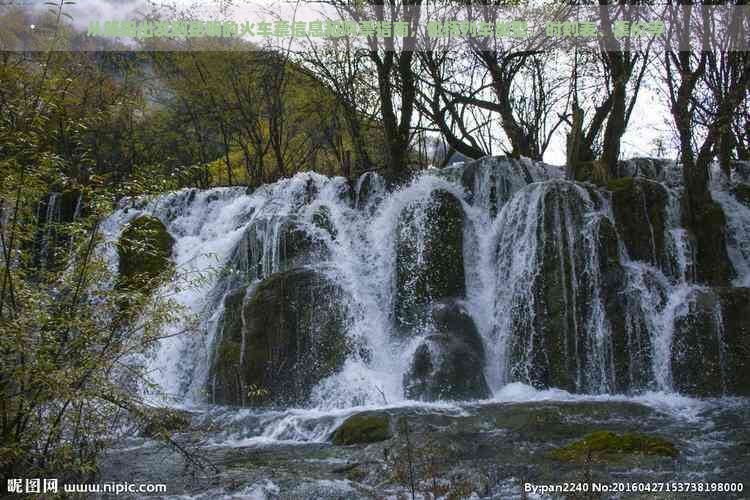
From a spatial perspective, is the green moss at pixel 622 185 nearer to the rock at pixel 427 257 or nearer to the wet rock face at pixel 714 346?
the wet rock face at pixel 714 346

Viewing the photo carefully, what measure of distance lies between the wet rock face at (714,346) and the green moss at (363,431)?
4.76 meters

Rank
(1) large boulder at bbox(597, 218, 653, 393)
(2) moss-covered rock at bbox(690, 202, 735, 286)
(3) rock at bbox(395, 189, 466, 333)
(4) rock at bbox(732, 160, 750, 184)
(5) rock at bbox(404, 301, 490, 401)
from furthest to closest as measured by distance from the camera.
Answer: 1. (4) rock at bbox(732, 160, 750, 184)
2. (3) rock at bbox(395, 189, 466, 333)
3. (2) moss-covered rock at bbox(690, 202, 735, 286)
4. (1) large boulder at bbox(597, 218, 653, 393)
5. (5) rock at bbox(404, 301, 490, 401)

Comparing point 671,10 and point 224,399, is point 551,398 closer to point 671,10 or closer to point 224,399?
point 224,399

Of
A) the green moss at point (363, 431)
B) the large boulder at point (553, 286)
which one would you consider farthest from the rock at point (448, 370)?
the green moss at point (363, 431)

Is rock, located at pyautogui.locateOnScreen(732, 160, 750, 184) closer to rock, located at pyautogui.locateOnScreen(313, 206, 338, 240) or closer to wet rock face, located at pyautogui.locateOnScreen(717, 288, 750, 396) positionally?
wet rock face, located at pyautogui.locateOnScreen(717, 288, 750, 396)

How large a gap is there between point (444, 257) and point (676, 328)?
4.01 metres

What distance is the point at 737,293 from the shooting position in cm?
1016

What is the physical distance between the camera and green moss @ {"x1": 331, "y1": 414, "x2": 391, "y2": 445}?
775 cm

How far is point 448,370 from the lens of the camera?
33.3 feet

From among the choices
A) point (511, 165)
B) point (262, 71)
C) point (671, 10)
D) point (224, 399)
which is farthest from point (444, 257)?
point (262, 71)

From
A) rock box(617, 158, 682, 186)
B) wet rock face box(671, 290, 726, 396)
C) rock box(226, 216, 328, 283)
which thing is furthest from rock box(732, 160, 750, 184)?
rock box(226, 216, 328, 283)

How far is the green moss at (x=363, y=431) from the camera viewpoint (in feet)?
25.4

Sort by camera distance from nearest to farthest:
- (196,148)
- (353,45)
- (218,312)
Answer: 1. (218,312)
2. (353,45)
3. (196,148)

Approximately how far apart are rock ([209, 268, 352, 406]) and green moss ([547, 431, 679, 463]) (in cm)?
488
